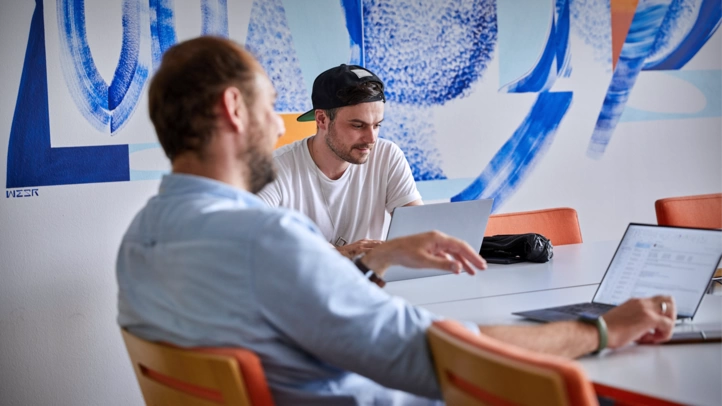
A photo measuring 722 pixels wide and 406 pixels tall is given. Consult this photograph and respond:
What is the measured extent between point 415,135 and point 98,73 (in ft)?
5.27

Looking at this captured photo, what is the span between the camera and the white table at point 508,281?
2012mm

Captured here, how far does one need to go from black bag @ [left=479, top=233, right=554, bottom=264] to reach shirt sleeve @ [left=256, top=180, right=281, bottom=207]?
2.60 ft

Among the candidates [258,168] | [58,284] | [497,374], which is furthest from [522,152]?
[497,374]

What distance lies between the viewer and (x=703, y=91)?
15.0ft

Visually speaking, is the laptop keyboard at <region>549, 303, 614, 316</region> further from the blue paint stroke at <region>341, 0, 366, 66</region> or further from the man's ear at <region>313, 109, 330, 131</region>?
the blue paint stroke at <region>341, 0, 366, 66</region>

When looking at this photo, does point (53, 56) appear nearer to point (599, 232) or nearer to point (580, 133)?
point (580, 133)

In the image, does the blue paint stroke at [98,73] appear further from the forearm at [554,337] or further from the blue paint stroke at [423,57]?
the forearm at [554,337]

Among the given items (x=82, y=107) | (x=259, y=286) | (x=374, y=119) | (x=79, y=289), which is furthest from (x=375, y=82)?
(x=259, y=286)

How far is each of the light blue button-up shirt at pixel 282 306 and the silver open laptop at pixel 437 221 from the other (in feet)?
3.42

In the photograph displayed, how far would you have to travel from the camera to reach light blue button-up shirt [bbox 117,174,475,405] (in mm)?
1100

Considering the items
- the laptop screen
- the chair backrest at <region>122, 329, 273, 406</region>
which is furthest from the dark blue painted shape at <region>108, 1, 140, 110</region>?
the laptop screen

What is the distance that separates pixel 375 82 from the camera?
2865mm

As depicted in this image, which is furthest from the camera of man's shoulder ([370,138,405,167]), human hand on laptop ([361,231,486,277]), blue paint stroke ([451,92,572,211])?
blue paint stroke ([451,92,572,211])

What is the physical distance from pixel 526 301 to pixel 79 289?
2.07 metres
